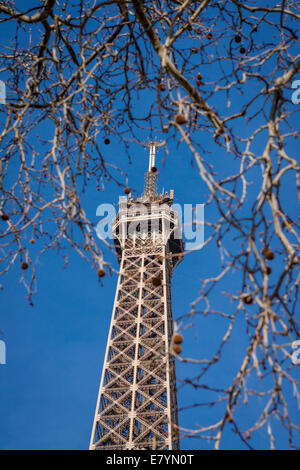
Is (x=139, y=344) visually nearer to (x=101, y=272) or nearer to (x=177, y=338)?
(x=101, y=272)

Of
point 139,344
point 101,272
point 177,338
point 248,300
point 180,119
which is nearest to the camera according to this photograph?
point 248,300

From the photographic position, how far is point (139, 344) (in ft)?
98.0

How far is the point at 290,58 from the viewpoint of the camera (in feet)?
10.2

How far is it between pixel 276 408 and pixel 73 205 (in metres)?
1.36

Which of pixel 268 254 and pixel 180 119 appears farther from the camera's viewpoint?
pixel 180 119

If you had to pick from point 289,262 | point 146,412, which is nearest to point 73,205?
point 289,262

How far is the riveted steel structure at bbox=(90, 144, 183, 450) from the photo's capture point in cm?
2589

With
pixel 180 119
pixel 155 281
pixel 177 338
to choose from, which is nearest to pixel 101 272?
pixel 155 281

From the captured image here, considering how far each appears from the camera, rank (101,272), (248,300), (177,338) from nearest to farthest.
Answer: (248,300), (177,338), (101,272)

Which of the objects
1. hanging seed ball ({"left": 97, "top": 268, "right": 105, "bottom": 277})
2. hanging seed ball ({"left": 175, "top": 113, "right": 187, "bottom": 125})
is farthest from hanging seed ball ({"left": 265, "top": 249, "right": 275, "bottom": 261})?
hanging seed ball ({"left": 97, "top": 268, "right": 105, "bottom": 277})

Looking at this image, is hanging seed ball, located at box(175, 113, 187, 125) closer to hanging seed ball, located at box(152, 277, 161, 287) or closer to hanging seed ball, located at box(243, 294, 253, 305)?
hanging seed ball, located at box(152, 277, 161, 287)

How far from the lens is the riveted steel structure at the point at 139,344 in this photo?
2589 cm

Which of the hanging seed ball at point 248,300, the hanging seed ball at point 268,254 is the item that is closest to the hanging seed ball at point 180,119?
Answer: the hanging seed ball at point 268,254
